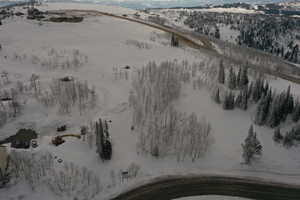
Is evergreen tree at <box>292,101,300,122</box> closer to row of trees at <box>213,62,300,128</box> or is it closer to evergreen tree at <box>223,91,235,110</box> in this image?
row of trees at <box>213,62,300,128</box>

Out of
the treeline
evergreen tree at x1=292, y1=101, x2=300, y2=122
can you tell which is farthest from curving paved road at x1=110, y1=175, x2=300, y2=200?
the treeline

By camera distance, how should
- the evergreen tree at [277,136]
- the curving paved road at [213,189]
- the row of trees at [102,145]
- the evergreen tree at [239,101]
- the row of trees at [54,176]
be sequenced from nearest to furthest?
the row of trees at [54,176]
the curving paved road at [213,189]
the row of trees at [102,145]
the evergreen tree at [277,136]
the evergreen tree at [239,101]

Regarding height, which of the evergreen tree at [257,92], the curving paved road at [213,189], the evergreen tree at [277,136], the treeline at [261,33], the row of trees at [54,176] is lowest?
the curving paved road at [213,189]

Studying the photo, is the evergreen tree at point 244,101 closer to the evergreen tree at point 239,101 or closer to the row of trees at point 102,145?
the evergreen tree at point 239,101

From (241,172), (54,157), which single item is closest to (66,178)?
(54,157)

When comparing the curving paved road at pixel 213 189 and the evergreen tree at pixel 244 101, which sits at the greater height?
the evergreen tree at pixel 244 101

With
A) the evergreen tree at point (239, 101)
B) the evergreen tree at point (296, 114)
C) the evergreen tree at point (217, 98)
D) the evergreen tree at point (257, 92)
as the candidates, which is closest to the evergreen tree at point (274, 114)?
the evergreen tree at point (296, 114)
